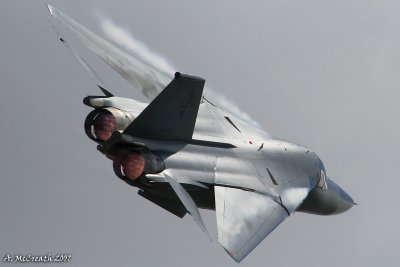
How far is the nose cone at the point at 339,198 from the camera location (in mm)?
27641

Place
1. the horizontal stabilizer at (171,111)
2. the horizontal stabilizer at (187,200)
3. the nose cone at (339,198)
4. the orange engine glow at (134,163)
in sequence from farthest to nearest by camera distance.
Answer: the nose cone at (339,198)
the orange engine glow at (134,163)
the horizontal stabilizer at (171,111)
the horizontal stabilizer at (187,200)

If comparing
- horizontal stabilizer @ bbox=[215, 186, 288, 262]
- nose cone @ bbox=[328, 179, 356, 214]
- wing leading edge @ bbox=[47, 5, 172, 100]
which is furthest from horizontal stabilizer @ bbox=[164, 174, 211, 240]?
nose cone @ bbox=[328, 179, 356, 214]

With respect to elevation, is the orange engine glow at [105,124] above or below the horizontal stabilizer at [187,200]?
above

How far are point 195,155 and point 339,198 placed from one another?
692cm

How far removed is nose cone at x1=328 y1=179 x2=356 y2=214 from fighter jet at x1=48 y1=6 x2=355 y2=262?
961mm

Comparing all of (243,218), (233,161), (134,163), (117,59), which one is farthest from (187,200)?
(117,59)

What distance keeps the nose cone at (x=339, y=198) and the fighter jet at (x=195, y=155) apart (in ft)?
3.15

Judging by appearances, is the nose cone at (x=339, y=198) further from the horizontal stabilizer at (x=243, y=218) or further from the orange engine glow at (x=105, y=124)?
the orange engine glow at (x=105, y=124)

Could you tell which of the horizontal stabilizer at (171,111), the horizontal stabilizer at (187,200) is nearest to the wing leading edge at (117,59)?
the horizontal stabilizer at (171,111)

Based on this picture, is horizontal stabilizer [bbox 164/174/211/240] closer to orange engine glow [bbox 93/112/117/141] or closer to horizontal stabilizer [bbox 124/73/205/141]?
horizontal stabilizer [bbox 124/73/205/141]

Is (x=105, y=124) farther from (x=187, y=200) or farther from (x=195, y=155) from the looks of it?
(x=187, y=200)

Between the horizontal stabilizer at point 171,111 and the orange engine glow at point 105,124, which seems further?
the orange engine glow at point 105,124

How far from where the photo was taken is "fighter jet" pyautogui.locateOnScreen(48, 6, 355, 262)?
2109 cm

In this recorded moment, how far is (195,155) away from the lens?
22.5m
